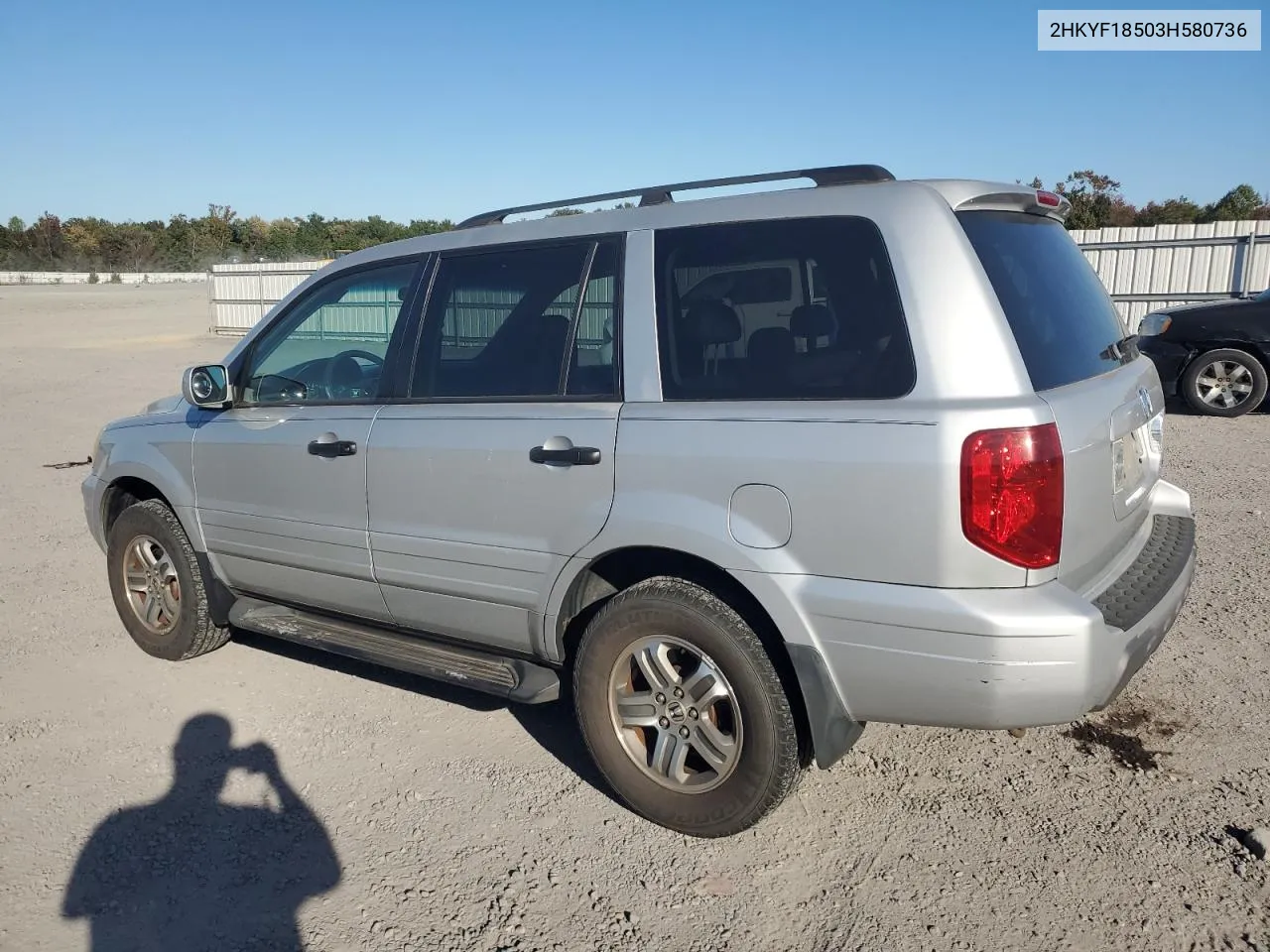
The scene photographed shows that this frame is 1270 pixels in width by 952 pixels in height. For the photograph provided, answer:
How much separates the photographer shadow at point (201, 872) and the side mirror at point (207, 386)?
158 centimetres

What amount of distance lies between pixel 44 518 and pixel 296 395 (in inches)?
177

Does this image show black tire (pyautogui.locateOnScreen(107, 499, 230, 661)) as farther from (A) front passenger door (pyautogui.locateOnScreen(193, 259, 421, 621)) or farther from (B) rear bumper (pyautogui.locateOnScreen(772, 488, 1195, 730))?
(B) rear bumper (pyautogui.locateOnScreen(772, 488, 1195, 730))

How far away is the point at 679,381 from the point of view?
3.18 m

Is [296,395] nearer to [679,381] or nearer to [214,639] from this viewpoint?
[214,639]

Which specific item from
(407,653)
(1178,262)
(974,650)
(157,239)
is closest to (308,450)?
(407,653)

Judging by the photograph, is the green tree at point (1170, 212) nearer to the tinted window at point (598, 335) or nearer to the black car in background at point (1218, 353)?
the black car in background at point (1218, 353)

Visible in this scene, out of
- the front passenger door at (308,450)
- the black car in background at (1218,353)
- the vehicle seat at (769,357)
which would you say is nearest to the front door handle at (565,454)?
the vehicle seat at (769,357)

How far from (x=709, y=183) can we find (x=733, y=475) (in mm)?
1126

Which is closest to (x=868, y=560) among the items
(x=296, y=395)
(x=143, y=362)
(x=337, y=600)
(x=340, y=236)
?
(x=337, y=600)

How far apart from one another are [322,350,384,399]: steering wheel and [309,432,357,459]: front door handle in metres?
0.25

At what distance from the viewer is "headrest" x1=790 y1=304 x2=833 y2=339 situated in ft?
9.71

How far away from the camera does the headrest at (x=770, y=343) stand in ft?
9.96

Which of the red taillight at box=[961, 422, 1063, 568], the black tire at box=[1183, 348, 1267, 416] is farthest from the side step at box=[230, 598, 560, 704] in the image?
the black tire at box=[1183, 348, 1267, 416]

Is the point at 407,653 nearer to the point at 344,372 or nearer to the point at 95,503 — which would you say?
the point at 344,372
